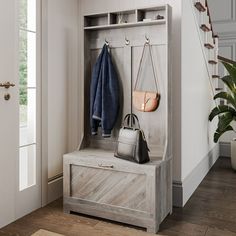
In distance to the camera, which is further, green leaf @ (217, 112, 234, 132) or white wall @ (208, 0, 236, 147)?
white wall @ (208, 0, 236, 147)

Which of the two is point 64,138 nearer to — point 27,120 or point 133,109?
point 27,120

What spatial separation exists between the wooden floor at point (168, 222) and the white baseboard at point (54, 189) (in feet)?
0.22

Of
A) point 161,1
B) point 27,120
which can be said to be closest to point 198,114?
point 161,1

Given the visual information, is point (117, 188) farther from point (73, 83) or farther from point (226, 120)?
point (226, 120)

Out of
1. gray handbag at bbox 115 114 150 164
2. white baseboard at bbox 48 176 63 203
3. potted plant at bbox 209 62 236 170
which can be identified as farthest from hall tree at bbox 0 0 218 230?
potted plant at bbox 209 62 236 170

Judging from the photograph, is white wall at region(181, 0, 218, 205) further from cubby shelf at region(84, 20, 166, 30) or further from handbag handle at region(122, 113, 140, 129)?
handbag handle at region(122, 113, 140, 129)

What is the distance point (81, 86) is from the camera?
10.0 feet

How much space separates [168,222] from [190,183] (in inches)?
27.4

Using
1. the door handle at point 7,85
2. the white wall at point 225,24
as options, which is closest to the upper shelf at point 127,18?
the door handle at point 7,85

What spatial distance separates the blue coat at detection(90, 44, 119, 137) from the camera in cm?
264

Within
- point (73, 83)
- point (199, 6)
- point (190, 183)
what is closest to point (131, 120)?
point (73, 83)

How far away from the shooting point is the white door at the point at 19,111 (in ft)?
7.39

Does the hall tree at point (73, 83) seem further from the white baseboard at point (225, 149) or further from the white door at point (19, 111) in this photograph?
the white baseboard at point (225, 149)

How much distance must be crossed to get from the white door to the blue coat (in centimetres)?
49
